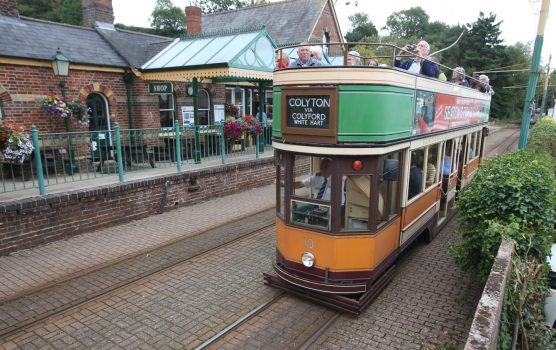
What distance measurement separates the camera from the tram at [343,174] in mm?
4438

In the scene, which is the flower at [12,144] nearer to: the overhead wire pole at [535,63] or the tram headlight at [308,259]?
the tram headlight at [308,259]

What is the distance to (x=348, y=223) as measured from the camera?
4.82 metres

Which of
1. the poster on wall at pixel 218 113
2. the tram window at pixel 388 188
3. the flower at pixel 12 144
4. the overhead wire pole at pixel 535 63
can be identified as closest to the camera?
the tram window at pixel 388 188

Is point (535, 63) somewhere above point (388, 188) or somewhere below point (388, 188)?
above

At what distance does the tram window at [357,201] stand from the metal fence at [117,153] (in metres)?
5.66

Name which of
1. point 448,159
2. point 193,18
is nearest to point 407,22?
point 193,18

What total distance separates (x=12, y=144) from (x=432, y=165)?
7.79m

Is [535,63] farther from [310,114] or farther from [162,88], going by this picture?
[162,88]

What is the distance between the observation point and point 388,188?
17.3ft

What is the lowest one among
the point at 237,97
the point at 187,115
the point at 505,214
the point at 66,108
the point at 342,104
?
the point at 505,214

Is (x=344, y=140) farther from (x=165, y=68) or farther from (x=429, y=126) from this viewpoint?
(x=165, y=68)

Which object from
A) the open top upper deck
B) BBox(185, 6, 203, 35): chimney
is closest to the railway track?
the open top upper deck

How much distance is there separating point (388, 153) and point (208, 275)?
137 inches

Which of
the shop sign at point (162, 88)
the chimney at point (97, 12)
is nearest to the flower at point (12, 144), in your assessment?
the shop sign at point (162, 88)
